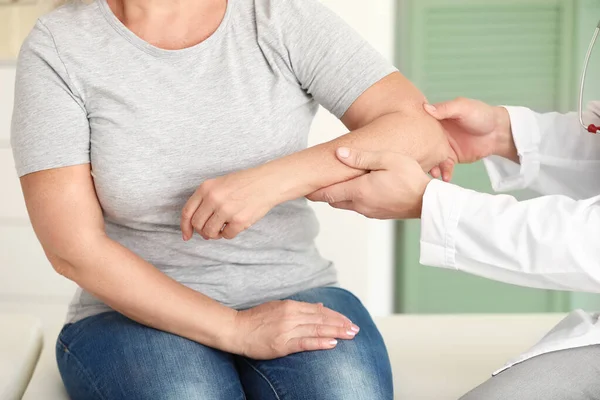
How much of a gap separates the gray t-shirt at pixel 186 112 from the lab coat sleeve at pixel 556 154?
0.93 feet

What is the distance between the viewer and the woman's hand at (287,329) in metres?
1.29

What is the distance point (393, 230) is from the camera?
2.78 metres

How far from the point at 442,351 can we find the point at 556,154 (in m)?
0.40

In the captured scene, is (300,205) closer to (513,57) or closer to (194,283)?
(194,283)

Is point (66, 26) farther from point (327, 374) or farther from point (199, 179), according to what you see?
point (327, 374)

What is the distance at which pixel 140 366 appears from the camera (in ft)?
4.12

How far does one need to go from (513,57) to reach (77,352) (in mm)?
1803

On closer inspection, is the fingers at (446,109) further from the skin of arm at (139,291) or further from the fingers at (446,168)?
the skin of arm at (139,291)

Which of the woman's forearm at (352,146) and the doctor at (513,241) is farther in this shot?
the woman's forearm at (352,146)

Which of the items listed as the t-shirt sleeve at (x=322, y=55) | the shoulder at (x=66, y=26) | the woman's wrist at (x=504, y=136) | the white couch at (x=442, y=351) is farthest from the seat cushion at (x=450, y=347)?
the shoulder at (x=66, y=26)

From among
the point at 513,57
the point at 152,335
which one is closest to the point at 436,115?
the point at 152,335

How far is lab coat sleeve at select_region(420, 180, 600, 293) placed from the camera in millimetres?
1169

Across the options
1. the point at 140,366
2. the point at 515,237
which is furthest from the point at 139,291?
the point at 515,237

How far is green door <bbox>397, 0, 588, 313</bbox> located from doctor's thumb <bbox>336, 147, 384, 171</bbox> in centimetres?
141
